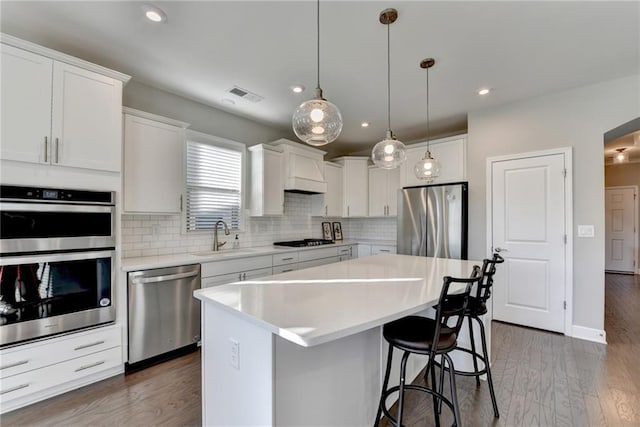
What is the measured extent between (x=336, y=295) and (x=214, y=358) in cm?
75

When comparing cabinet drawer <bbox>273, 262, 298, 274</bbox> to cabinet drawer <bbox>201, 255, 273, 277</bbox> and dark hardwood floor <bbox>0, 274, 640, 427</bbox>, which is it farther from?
dark hardwood floor <bbox>0, 274, 640, 427</bbox>

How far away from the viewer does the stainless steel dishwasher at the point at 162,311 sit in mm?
2445

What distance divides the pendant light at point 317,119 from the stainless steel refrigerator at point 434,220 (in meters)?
2.55

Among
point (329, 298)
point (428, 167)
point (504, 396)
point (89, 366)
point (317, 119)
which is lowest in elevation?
point (504, 396)

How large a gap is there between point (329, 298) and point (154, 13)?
2.26 m

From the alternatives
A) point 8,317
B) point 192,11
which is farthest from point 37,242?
point 192,11

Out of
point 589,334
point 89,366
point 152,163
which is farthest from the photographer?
point 589,334

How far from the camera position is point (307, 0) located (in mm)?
1883

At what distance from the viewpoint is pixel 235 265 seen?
10.5ft

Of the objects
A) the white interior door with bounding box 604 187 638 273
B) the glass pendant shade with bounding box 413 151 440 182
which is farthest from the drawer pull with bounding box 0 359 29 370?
the white interior door with bounding box 604 187 638 273

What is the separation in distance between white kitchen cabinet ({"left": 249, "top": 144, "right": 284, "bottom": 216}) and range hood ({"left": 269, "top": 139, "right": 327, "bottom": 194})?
119 millimetres

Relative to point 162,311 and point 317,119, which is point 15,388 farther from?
point 317,119

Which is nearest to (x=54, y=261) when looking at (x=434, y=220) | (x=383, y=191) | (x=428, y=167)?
(x=428, y=167)

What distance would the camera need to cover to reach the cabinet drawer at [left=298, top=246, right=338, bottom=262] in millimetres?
4070
